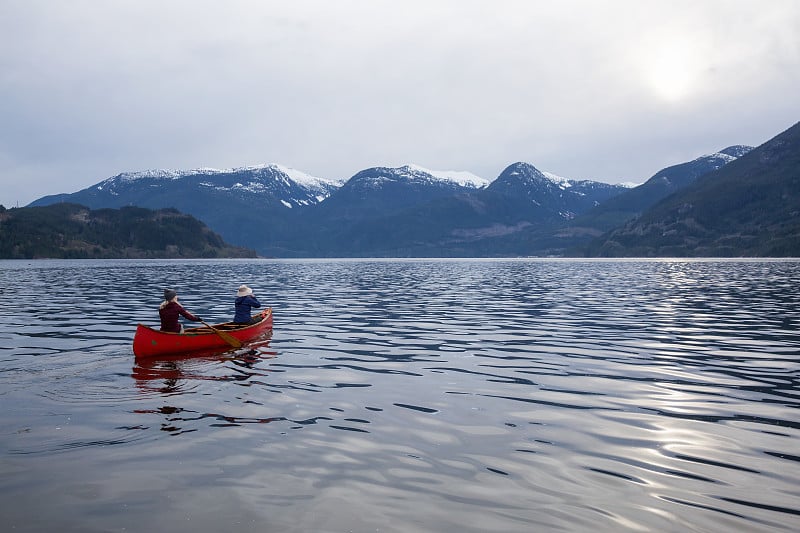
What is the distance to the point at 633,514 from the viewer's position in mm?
9242

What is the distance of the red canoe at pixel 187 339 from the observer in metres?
22.9

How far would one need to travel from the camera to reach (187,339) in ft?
80.0

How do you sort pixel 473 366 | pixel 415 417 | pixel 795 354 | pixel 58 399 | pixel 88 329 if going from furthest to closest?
pixel 88 329 < pixel 795 354 < pixel 473 366 < pixel 58 399 < pixel 415 417

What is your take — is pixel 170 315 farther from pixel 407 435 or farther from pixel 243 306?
pixel 407 435

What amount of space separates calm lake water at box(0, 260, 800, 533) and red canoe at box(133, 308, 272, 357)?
92cm

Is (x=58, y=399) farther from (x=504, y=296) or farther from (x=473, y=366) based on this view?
(x=504, y=296)

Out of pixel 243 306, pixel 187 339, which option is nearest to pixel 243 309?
pixel 243 306

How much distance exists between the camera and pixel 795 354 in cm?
2391

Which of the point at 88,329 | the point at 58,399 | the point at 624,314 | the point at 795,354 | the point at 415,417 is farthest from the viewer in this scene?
the point at 624,314

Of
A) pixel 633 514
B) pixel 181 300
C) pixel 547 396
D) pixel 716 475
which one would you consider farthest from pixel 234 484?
pixel 181 300

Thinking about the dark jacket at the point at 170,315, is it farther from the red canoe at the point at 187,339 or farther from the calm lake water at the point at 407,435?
the calm lake water at the point at 407,435

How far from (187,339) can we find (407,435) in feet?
46.7

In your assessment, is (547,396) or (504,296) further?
(504,296)

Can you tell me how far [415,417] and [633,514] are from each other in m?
6.70
